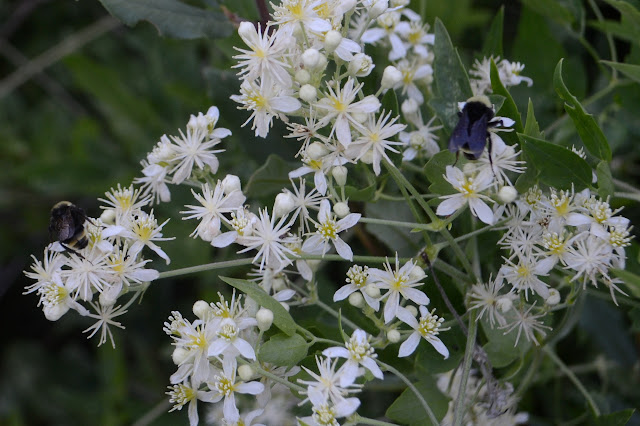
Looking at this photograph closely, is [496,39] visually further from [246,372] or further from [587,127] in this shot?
[246,372]

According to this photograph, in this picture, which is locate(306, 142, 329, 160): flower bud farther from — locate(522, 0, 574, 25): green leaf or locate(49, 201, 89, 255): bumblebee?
locate(522, 0, 574, 25): green leaf

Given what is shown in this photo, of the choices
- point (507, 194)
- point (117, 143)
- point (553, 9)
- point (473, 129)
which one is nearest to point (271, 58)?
point (473, 129)

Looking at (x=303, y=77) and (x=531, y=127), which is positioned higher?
(x=303, y=77)

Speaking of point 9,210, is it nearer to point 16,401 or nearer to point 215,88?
point 16,401

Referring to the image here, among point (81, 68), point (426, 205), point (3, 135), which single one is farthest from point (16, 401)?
point (426, 205)

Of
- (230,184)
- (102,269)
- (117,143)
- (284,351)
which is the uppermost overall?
(230,184)

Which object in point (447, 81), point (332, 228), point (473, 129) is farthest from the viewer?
point (447, 81)
